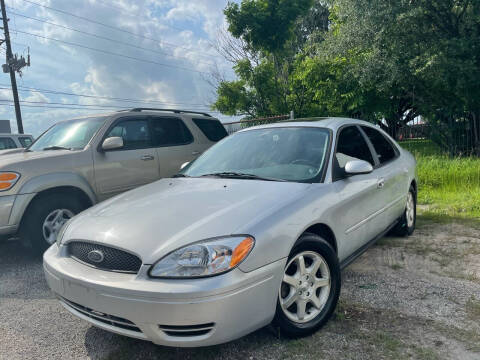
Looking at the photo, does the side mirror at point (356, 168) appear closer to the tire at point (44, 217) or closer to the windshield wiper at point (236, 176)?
the windshield wiper at point (236, 176)

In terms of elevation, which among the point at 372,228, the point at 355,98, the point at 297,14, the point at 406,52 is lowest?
the point at 372,228

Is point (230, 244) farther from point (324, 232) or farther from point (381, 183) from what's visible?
point (381, 183)

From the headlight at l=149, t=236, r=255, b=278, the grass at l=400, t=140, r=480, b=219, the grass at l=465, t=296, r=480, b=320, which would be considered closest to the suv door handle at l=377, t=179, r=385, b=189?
the grass at l=465, t=296, r=480, b=320

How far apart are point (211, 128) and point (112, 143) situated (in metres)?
2.20

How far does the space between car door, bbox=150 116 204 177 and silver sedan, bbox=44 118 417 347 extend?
2.17 metres

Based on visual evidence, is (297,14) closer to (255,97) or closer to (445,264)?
(255,97)

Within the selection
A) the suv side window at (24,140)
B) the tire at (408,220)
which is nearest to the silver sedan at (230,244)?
the tire at (408,220)

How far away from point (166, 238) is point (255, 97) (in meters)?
16.9

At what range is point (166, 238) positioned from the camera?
217 centimetres

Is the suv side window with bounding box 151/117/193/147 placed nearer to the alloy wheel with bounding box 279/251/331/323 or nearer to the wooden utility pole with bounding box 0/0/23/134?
the alloy wheel with bounding box 279/251/331/323

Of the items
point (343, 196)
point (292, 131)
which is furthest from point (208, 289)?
point (292, 131)

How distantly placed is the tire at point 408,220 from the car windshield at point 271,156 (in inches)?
80.0

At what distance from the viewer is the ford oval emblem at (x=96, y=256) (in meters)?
2.27

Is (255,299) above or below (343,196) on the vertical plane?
below
